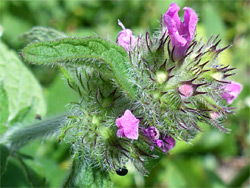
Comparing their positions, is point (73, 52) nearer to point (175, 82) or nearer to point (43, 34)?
point (175, 82)

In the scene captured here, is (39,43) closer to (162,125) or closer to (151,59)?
(151,59)

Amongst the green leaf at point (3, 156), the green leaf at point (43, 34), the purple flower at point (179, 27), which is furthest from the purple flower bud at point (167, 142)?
the green leaf at point (3, 156)

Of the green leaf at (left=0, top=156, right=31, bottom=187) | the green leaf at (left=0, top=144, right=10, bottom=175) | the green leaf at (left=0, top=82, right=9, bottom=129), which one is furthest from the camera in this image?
the green leaf at (left=0, top=156, right=31, bottom=187)

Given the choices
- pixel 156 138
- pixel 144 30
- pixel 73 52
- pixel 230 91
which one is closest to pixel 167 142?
pixel 156 138

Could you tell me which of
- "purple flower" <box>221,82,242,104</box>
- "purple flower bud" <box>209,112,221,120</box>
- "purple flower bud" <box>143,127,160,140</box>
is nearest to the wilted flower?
"purple flower bud" <box>209,112,221,120</box>

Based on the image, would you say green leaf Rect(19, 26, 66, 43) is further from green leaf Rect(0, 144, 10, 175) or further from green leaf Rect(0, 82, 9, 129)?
green leaf Rect(0, 144, 10, 175)
